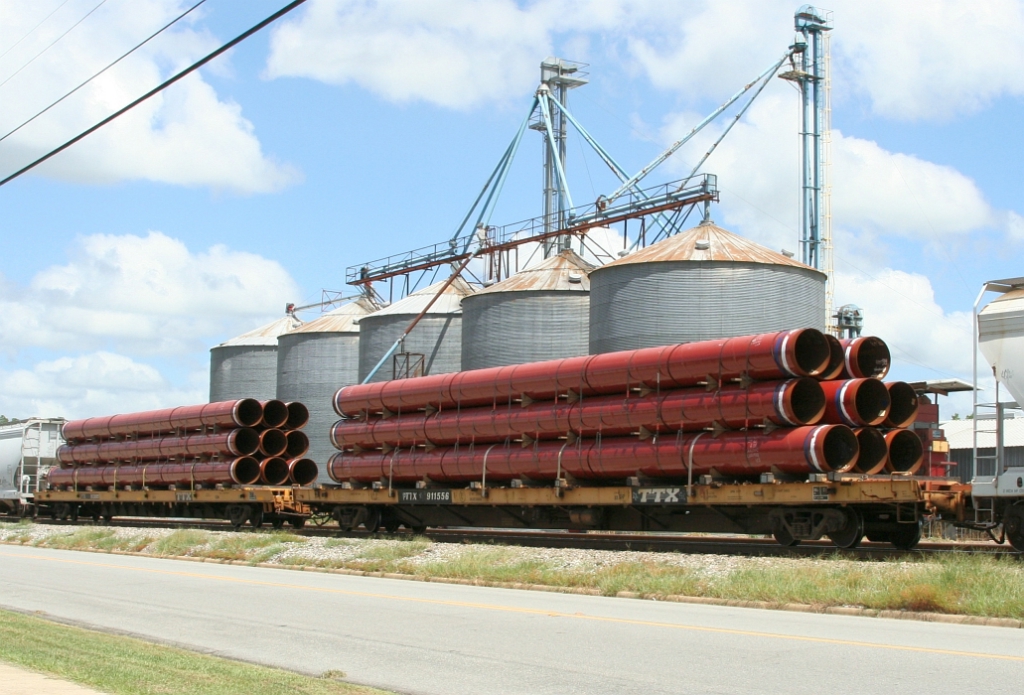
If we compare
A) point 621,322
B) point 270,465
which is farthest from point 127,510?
point 621,322

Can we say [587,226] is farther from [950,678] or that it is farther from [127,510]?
[950,678]

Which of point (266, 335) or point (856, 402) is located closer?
point (856, 402)

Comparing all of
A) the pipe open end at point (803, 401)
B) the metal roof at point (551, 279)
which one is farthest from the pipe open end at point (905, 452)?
the metal roof at point (551, 279)

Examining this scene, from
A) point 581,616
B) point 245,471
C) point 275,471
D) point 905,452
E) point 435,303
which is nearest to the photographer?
point 581,616

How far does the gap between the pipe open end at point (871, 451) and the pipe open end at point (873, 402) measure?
0.21 m

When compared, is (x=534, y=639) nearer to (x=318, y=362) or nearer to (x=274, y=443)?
(x=274, y=443)

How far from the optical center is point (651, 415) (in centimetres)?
2238

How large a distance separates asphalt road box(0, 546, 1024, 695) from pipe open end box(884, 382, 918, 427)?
25.9 feet

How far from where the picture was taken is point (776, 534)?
68.7ft

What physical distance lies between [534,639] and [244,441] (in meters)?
24.6

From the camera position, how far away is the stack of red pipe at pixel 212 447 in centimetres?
3459

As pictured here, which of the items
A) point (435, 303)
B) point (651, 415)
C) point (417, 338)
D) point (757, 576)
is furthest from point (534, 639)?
point (435, 303)

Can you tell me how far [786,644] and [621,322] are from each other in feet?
85.0

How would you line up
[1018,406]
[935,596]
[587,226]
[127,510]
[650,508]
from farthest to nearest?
[587,226], [127,510], [650,508], [1018,406], [935,596]
